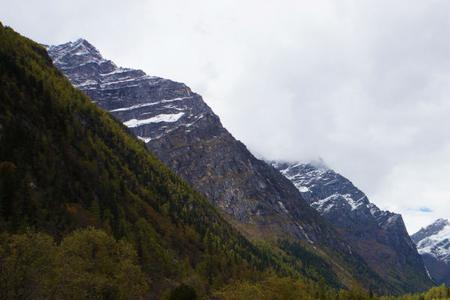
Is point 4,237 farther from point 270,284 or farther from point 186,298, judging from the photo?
point 270,284

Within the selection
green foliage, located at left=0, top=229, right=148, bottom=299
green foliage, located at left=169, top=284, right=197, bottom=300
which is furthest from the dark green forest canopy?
green foliage, located at left=169, top=284, right=197, bottom=300

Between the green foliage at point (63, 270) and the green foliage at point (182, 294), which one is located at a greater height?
the green foliage at point (63, 270)

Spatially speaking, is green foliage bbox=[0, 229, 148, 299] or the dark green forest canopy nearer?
green foliage bbox=[0, 229, 148, 299]

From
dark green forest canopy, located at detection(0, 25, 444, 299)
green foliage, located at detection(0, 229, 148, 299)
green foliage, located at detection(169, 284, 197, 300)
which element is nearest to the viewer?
green foliage, located at detection(0, 229, 148, 299)

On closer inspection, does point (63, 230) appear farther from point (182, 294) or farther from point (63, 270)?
point (63, 270)

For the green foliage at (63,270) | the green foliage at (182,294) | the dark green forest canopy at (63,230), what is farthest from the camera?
the green foliage at (182,294)

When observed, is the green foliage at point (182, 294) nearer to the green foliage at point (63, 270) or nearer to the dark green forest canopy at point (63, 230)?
the dark green forest canopy at point (63, 230)

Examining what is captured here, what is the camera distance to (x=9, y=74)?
7544 inches

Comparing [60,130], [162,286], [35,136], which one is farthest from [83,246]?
[60,130]

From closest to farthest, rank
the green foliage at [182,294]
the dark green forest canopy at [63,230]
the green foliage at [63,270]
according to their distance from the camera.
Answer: the green foliage at [63,270] < the dark green forest canopy at [63,230] < the green foliage at [182,294]

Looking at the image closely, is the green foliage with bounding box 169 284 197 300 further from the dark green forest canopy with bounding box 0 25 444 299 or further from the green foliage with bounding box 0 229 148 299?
the green foliage with bounding box 0 229 148 299

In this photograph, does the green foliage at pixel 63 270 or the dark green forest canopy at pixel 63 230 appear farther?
the dark green forest canopy at pixel 63 230

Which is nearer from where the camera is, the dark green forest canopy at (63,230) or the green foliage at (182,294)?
the dark green forest canopy at (63,230)

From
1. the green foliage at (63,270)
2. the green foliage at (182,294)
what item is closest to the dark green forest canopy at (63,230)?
the green foliage at (63,270)
